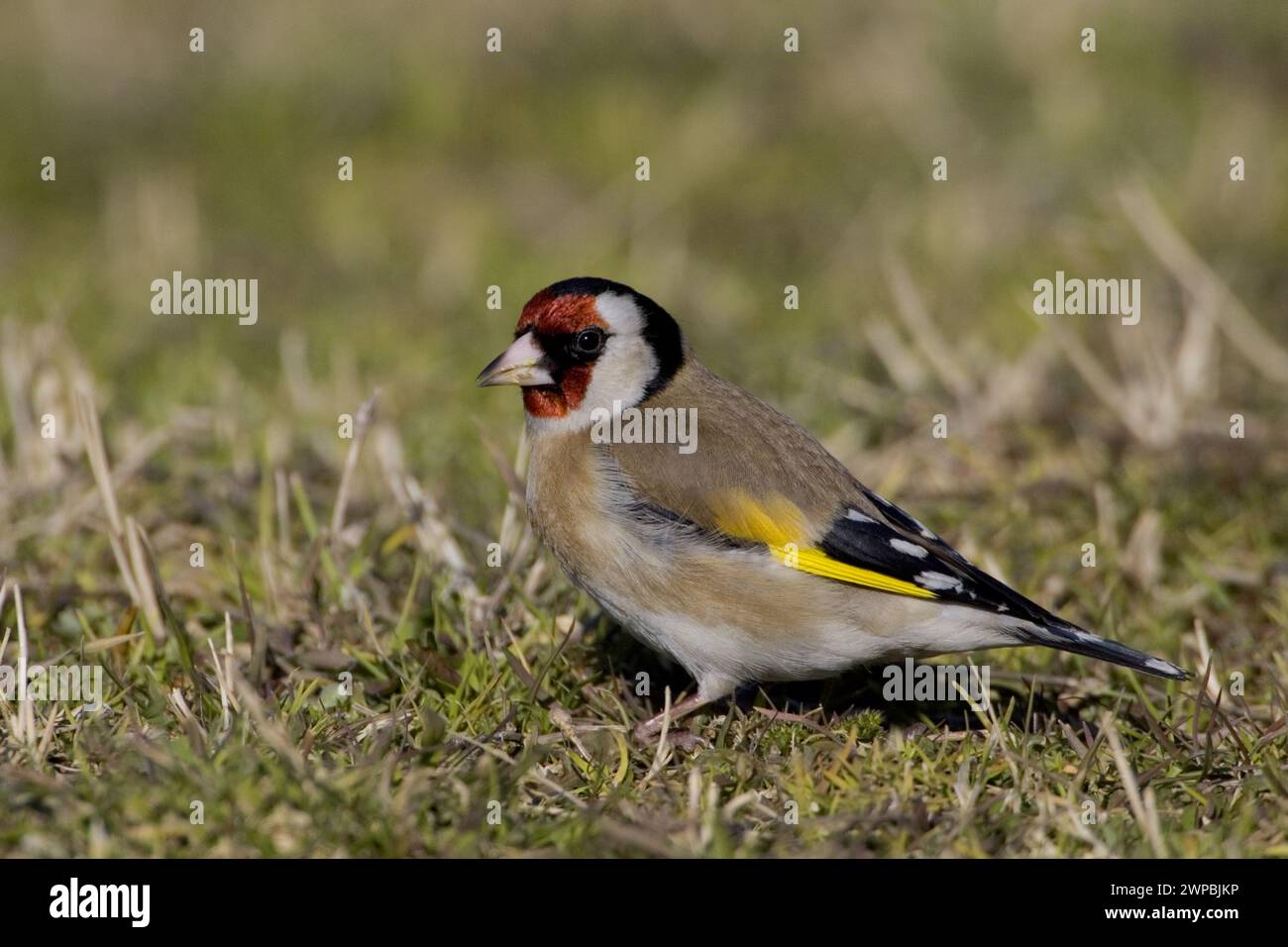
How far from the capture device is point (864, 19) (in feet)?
38.9

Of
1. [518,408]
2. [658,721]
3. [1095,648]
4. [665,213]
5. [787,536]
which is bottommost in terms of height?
[658,721]

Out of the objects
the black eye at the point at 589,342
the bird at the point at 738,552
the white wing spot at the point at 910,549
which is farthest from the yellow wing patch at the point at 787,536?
the black eye at the point at 589,342

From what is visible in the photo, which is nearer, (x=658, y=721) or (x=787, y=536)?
(x=658, y=721)

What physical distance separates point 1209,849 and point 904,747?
87 cm

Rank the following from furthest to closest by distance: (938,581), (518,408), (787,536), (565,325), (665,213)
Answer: (665,213)
(518,408)
(565,325)
(787,536)
(938,581)

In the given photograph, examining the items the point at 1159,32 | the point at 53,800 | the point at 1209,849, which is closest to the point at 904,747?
the point at 1209,849

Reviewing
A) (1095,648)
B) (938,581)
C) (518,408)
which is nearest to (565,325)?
(938,581)

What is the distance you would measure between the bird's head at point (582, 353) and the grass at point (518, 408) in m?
0.59

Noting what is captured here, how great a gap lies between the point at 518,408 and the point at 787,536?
10.1 feet

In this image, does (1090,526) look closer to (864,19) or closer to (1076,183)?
(1076,183)

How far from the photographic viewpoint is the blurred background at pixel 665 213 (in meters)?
7.12

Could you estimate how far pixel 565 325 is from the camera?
518 cm

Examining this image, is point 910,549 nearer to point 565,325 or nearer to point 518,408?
point 565,325

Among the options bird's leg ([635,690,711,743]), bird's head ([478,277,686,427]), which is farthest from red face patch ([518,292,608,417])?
bird's leg ([635,690,711,743])
